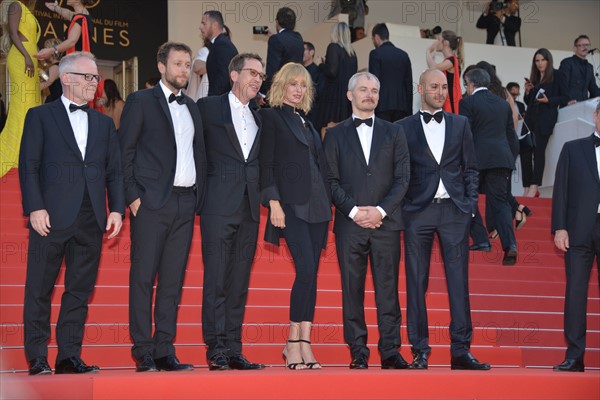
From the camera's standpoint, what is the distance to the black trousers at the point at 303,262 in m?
5.20

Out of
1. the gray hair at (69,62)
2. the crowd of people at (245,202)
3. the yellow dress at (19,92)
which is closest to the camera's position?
the crowd of people at (245,202)

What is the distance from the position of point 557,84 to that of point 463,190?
5546mm

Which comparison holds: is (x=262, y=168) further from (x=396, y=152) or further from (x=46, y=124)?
(x=46, y=124)

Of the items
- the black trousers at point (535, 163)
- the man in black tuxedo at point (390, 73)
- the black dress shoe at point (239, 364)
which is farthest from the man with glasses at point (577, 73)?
the black dress shoe at point (239, 364)

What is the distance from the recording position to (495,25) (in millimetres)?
15211

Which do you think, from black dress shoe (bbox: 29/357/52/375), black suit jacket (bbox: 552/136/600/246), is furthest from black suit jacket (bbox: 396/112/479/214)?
black dress shoe (bbox: 29/357/52/375)

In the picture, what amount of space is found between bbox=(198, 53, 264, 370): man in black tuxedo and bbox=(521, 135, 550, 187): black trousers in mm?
5756

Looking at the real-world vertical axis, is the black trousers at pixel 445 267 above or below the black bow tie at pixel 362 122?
below

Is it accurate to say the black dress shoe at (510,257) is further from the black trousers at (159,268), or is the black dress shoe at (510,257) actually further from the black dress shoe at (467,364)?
the black trousers at (159,268)

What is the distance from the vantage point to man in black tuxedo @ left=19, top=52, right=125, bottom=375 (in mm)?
4773

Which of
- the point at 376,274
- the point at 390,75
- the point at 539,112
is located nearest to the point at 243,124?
the point at 376,274

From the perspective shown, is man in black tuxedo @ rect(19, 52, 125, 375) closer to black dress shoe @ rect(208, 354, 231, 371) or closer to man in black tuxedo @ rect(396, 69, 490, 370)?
black dress shoe @ rect(208, 354, 231, 371)

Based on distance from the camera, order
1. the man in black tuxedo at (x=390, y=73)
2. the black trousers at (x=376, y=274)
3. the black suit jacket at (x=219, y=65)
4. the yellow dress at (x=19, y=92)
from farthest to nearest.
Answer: the man in black tuxedo at (x=390, y=73), the yellow dress at (x=19, y=92), the black suit jacket at (x=219, y=65), the black trousers at (x=376, y=274)

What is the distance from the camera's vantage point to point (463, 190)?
573 cm
